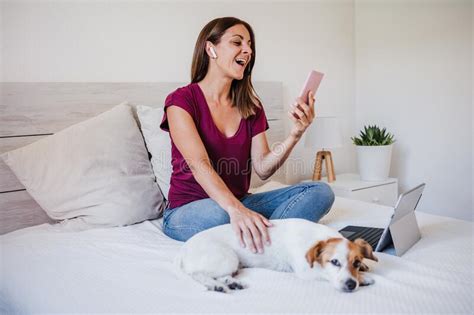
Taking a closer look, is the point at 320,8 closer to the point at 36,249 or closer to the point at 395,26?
the point at 395,26

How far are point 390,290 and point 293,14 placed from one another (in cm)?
220

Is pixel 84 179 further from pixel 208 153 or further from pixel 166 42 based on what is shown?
pixel 166 42

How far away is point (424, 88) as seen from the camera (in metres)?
2.75

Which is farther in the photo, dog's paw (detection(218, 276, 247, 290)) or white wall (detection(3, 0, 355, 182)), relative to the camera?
white wall (detection(3, 0, 355, 182))

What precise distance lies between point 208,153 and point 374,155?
1425mm

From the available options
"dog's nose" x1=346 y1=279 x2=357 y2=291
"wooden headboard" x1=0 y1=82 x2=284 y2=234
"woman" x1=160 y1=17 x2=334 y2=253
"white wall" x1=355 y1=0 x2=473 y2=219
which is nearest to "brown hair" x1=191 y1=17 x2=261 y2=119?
"woman" x1=160 y1=17 x2=334 y2=253

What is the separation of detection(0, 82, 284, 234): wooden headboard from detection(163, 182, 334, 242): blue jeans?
2.30 feet

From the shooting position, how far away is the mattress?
0.91 meters

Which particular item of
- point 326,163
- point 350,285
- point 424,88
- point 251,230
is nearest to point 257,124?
point 251,230

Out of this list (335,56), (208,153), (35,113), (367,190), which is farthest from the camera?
(335,56)

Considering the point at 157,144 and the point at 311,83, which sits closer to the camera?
the point at 311,83

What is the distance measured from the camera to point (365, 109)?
3166 mm

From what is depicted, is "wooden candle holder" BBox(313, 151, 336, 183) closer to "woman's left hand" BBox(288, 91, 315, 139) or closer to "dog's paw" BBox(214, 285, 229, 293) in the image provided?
"woman's left hand" BBox(288, 91, 315, 139)

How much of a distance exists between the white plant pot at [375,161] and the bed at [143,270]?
849 mm
